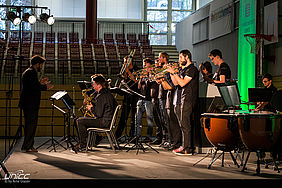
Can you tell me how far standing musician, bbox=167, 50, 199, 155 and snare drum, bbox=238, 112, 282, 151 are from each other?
143 centimetres

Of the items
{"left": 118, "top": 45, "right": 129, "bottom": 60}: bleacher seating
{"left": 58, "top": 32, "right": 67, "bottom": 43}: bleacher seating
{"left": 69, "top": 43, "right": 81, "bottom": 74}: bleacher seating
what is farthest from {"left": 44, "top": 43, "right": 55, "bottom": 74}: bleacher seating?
{"left": 118, "top": 45, "right": 129, "bottom": 60}: bleacher seating

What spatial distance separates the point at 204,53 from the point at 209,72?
30.5ft

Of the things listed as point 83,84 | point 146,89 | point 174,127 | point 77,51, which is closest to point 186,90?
point 174,127

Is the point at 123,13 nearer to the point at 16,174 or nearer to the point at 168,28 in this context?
the point at 168,28

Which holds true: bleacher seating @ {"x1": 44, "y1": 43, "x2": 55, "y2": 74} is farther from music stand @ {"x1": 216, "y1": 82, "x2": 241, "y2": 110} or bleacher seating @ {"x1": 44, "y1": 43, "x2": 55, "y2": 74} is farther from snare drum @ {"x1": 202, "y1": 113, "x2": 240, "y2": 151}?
music stand @ {"x1": 216, "y1": 82, "x2": 241, "y2": 110}

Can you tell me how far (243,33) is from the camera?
27.3 feet

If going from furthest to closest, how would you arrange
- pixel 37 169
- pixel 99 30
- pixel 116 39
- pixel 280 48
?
pixel 99 30, pixel 116 39, pixel 280 48, pixel 37 169

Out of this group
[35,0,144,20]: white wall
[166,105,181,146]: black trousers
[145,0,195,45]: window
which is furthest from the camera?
[145,0,195,45]: window

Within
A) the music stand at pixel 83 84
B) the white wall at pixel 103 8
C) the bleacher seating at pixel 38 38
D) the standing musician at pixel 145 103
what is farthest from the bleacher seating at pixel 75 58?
the standing musician at pixel 145 103

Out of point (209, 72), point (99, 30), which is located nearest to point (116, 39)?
point (99, 30)

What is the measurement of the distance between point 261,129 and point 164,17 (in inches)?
638

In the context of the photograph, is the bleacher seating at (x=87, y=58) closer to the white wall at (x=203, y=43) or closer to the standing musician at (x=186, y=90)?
the white wall at (x=203, y=43)

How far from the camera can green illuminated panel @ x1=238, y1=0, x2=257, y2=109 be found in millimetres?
7715

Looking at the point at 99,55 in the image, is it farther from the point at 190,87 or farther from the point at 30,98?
the point at 190,87
